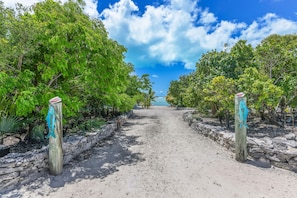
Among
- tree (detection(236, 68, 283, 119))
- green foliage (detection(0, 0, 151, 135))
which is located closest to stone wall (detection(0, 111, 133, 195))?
green foliage (detection(0, 0, 151, 135))

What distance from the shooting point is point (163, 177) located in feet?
14.9

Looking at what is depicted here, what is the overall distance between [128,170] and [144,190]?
1178mm

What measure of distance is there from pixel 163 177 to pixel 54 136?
306 centimetres

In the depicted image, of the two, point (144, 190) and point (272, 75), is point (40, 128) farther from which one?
point (272, 75)

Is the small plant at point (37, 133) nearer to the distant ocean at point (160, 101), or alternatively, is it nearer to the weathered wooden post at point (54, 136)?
the weathered wooden post at point (54, 136)

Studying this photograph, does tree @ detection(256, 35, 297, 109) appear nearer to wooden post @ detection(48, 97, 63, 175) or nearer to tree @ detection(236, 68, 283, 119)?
tree @ detection(236, 68, 283, 119)

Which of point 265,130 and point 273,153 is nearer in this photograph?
point 273,153

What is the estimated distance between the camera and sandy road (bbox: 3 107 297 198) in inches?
152

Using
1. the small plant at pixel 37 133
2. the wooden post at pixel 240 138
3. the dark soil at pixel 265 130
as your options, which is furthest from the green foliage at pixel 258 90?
the small plant at pixel 37 133

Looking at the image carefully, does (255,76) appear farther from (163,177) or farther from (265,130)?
(163,177)

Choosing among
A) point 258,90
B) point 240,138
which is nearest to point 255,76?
point 258,90

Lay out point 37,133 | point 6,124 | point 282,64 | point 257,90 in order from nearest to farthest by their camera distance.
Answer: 1. point 6,124
2. point 37,133
3. point 257,90
4. point 282,64

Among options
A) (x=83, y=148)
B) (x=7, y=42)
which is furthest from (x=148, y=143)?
(x=7, y=42)

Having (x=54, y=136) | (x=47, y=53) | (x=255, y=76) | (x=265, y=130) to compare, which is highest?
(x=47, y=53)
